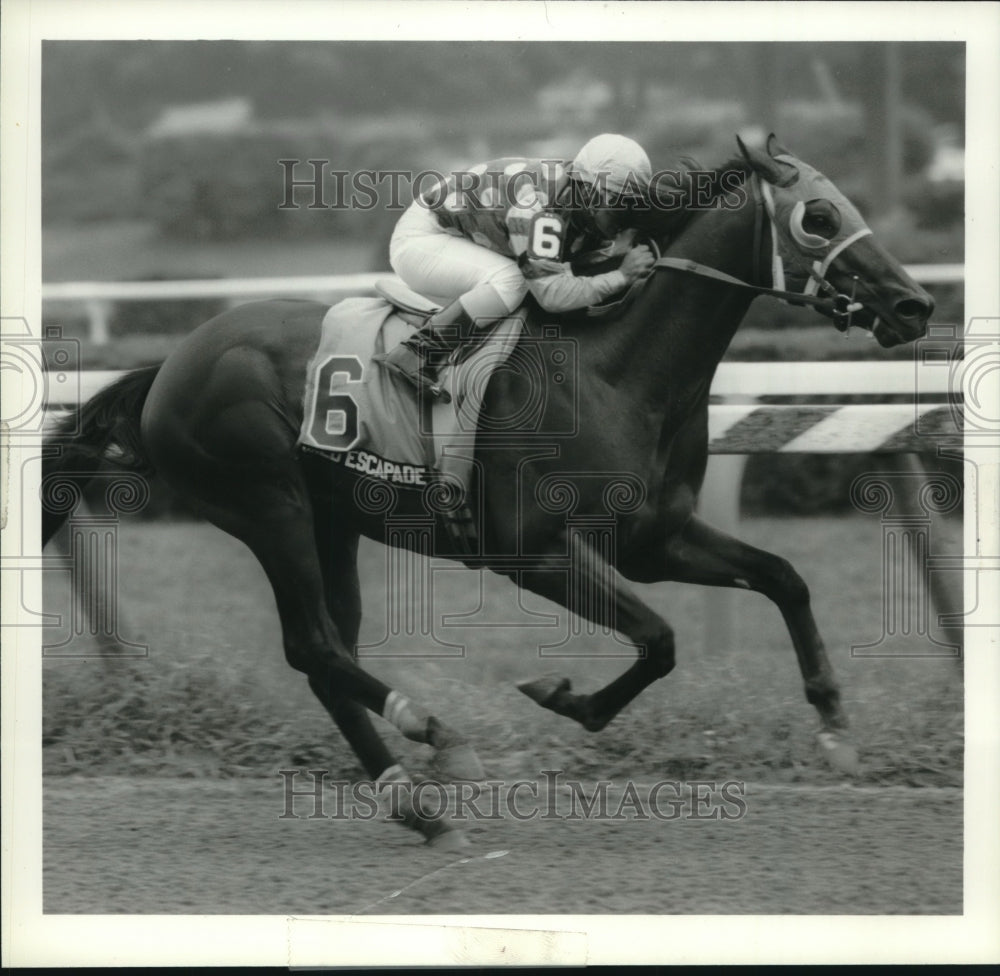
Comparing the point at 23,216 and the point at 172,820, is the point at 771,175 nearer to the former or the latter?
the point at 23,216

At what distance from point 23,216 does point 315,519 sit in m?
1.13

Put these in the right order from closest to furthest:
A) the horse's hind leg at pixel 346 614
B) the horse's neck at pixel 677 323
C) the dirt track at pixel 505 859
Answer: the dirt track at pixel 505 859 < the horse's neck at pixel 677 323 < the horse's hind leg at pixel 346 614

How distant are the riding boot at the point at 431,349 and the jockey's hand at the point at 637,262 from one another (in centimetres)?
45

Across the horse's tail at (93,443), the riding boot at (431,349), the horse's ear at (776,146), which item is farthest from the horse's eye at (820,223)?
the horse's tail at (93,443)

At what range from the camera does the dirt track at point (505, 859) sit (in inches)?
216

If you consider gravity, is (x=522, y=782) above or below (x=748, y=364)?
below

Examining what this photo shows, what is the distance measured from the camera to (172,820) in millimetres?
5684

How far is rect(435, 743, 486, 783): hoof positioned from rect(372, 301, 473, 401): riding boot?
0.95 m

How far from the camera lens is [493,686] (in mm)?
5652

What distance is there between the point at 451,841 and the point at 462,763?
21cm

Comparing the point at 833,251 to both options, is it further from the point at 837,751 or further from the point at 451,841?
the point at 451,841

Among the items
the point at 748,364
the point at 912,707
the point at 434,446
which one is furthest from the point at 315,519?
the point at 912,707

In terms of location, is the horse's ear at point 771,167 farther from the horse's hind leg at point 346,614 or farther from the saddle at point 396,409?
the horse's hind leg at point 346,614

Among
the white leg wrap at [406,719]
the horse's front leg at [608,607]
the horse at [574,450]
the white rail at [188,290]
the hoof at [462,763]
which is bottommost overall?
the hoof at [462,763]
